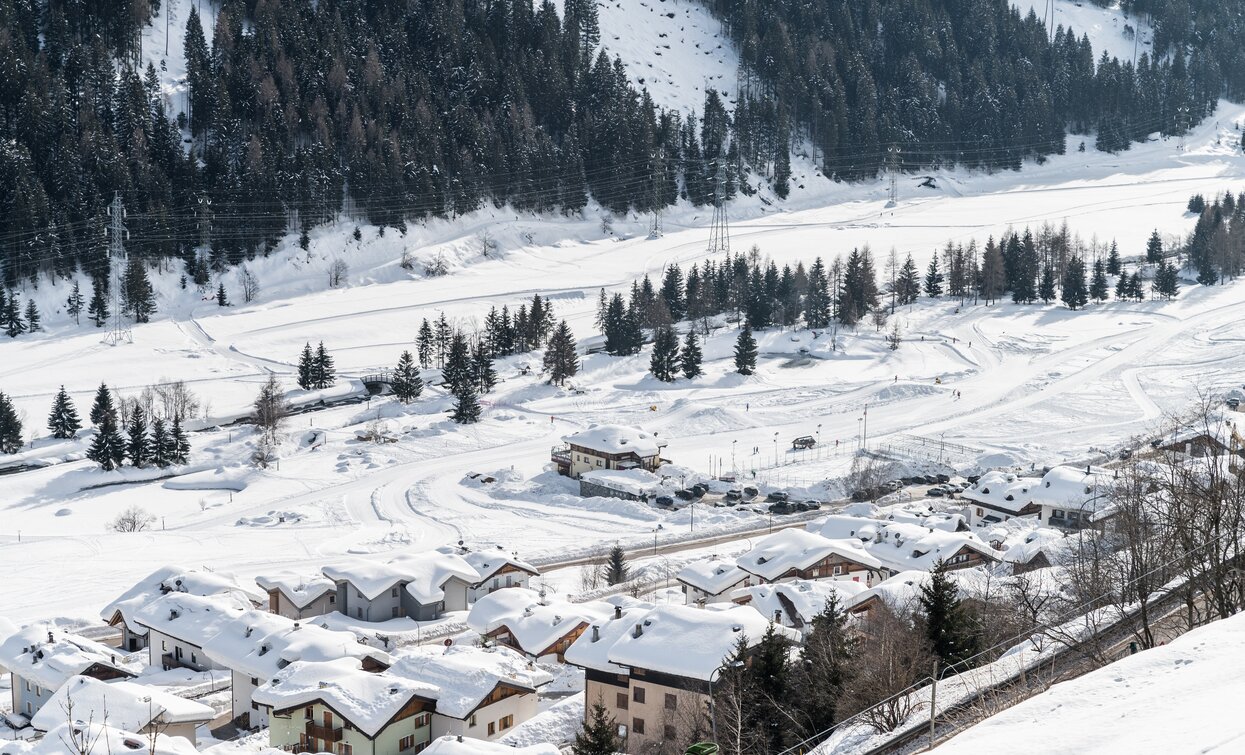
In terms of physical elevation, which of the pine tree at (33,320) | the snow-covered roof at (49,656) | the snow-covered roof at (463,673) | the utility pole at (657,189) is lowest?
the snow-covered roof at (49,656)

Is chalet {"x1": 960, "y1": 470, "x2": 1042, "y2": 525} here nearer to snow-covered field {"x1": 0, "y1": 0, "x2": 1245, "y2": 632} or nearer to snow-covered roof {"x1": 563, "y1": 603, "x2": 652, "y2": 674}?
snow-covered field {"x1": 0, "y1": 0, "x2": 1245, "y2": 632}

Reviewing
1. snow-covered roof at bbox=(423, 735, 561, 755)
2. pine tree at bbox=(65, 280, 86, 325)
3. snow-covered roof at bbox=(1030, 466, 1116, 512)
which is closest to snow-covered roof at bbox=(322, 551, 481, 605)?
snow-covered roof at bbox=(423, 735, 561, 755)

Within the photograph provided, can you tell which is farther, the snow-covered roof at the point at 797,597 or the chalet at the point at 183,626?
the chalet at the point at 183,626

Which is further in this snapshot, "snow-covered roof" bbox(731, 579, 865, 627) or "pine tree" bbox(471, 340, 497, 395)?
"pine tree" bbox(471, 340, 497, 395)

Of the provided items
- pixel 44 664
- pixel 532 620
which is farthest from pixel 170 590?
pixel 532 620

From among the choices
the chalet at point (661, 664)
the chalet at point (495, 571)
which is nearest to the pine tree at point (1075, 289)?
the chalet at point (495, 571)

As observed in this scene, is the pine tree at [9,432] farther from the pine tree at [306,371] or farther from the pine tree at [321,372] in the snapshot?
the pine tree at [321,372]

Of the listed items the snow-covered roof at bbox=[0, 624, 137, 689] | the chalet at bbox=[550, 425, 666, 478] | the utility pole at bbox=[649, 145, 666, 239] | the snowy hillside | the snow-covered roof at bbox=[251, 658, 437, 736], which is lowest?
the chalet at bbox=[550, 425, 666, 478]
